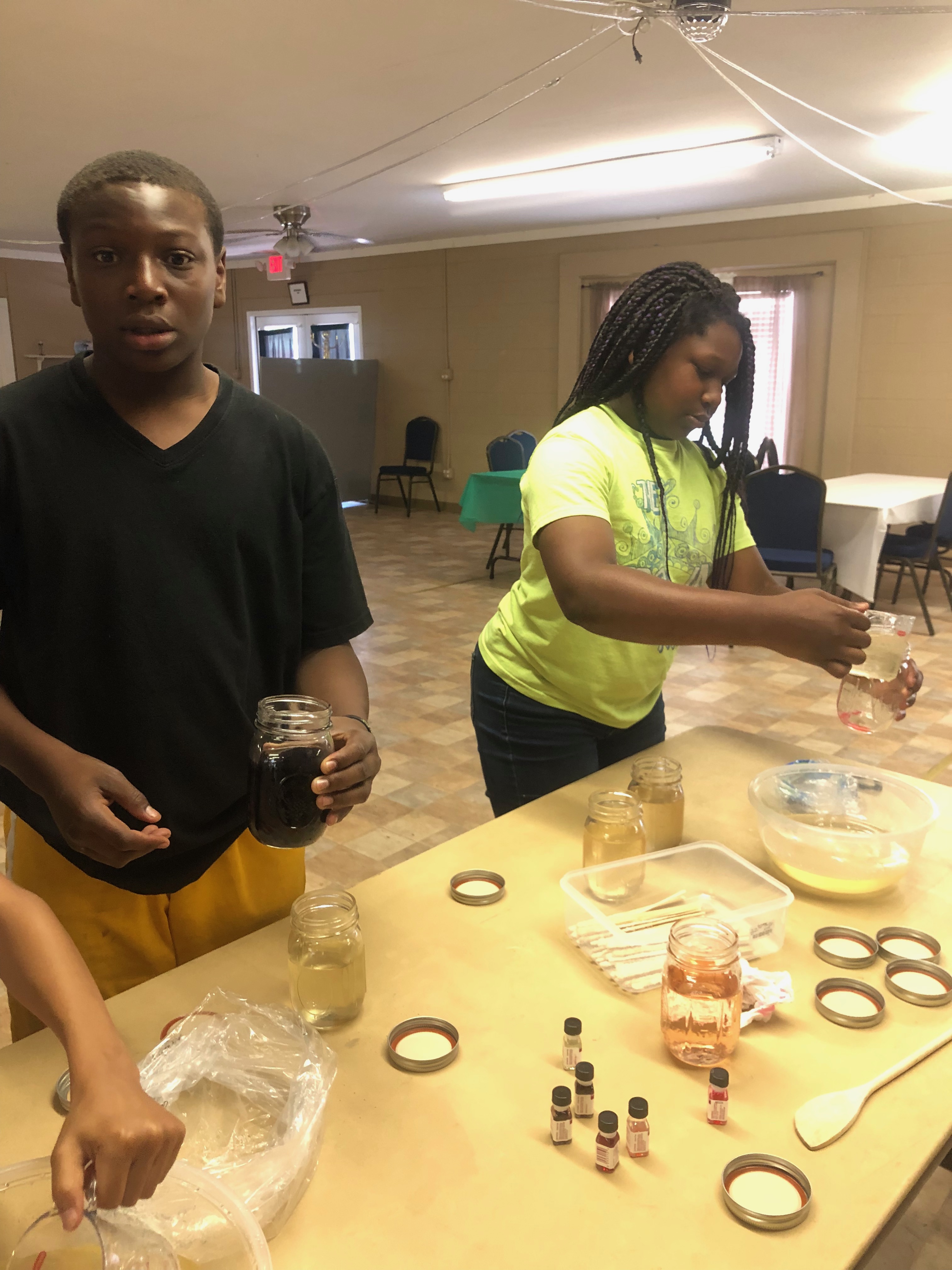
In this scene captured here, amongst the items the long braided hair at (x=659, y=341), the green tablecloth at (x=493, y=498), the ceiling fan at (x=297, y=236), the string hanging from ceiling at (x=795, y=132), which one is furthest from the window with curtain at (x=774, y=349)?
the long braided hair at (x=659, y=341)

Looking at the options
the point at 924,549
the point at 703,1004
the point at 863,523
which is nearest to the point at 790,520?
the point at 863,523

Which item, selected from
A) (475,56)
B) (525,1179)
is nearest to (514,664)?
(525,1179)

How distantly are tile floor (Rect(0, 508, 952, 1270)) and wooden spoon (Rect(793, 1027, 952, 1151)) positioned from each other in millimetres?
884

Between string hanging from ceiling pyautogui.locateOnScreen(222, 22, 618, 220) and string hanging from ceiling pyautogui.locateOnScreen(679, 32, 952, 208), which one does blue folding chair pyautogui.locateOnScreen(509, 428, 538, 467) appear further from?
string hanging from ceiling pyautogui.locateOnScreen(679, 32, 952, 208)

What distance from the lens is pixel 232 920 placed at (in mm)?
1186

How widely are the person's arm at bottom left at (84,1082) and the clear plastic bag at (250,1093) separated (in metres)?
0.17

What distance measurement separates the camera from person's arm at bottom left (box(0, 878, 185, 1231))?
566 millimetres

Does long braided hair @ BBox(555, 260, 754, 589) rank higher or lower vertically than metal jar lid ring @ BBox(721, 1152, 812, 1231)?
higher

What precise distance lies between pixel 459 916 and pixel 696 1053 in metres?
0.33

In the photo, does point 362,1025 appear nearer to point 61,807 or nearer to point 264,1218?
point 264,1218

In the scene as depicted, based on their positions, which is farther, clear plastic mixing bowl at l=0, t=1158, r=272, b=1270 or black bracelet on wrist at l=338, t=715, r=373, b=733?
black bracelet on wrist at l=338, t=715, r=373, b=733

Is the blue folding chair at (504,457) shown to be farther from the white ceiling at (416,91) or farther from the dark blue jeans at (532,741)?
the dark blue jeans at (532,741)

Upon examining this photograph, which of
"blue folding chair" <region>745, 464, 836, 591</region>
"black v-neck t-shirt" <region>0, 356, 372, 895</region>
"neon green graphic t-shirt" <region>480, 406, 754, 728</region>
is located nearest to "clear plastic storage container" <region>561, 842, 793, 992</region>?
"neon green graphic t-shirt" <region>480, 406, 754, 728</region>

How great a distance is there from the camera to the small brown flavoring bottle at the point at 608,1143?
0.77m
